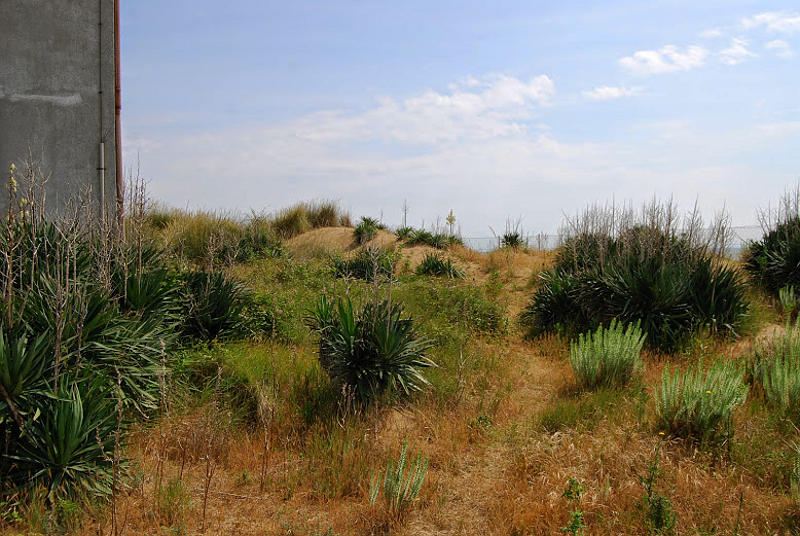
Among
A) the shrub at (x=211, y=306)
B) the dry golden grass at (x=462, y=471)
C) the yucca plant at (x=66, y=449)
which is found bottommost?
the dry golden grass at (x=462, y=471)

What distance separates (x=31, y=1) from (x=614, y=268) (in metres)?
11.3

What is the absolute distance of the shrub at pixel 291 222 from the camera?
21141mm

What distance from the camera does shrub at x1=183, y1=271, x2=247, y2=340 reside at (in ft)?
25.1

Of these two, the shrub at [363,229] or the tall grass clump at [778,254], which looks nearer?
the tall grass clump at [778,254]

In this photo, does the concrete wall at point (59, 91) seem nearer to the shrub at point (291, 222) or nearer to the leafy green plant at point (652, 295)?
the leafy green plant at point (652, 295)

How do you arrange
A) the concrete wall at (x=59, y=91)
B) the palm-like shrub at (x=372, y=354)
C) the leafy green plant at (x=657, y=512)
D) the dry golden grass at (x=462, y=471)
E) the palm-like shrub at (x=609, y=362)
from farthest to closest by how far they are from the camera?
the concrete wall at (x=59, y=91) → the palm-like shrub at (x=609, y=362) → the palm-like shrub at (x=372, y=354) → the dry golden grass at (x=462, y=471) → the leafy green plant at (x=657, y=512)

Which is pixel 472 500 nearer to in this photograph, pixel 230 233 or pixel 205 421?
pixel 205 421

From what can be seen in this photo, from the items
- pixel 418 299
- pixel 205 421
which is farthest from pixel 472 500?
pixel 418 299

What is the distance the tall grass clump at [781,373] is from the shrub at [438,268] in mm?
8505

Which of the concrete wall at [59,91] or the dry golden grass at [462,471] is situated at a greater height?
the concrete wall at [59,91]

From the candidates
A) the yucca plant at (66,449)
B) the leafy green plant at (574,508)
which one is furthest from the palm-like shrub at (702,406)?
the yucca plant at (66,449)

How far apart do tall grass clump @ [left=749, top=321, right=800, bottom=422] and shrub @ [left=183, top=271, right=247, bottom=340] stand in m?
6.68

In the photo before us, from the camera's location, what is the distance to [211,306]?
25.6 ft

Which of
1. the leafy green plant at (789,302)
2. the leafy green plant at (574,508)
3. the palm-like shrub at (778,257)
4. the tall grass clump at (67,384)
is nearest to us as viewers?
the leafy green plant at (574,508)
